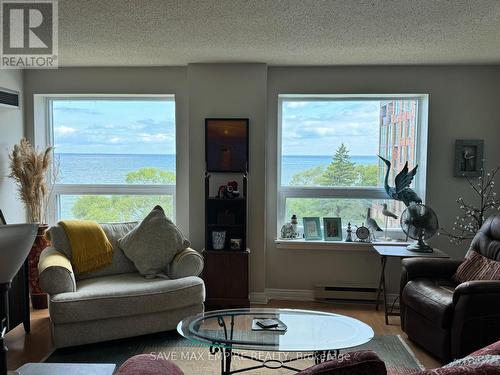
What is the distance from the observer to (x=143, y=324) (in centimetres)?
315

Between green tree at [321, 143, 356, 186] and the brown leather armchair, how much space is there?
46.8 inches

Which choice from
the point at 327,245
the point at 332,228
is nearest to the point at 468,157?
the point at 332,228

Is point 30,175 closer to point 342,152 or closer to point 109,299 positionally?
point 109,299

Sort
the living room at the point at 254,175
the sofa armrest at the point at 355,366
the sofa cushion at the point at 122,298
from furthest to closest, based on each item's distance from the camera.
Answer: the living room at the point at 254,175, the sofa cushion at the point at 122,298, the sofa armrest at the point at 355,366

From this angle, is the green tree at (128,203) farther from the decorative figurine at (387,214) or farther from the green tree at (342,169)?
the decorative figurine at (387,214)

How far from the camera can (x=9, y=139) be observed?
160 inches

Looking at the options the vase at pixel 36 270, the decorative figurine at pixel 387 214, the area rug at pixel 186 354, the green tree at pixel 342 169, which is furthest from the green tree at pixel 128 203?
the decorative figurine at pixel 387 214

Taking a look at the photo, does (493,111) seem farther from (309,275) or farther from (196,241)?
(196,241)

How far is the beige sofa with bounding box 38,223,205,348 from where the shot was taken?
297 cm

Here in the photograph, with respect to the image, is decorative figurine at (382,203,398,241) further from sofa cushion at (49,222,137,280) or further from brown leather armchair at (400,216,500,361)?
sofa cushion at (49,222,137,280)

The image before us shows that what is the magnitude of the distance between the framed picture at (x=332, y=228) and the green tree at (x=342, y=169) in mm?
370

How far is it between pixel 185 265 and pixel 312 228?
1.40 m

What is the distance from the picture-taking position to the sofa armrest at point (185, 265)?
11.4 ft

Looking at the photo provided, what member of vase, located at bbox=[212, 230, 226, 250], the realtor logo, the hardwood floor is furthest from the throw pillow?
the realtor logo
